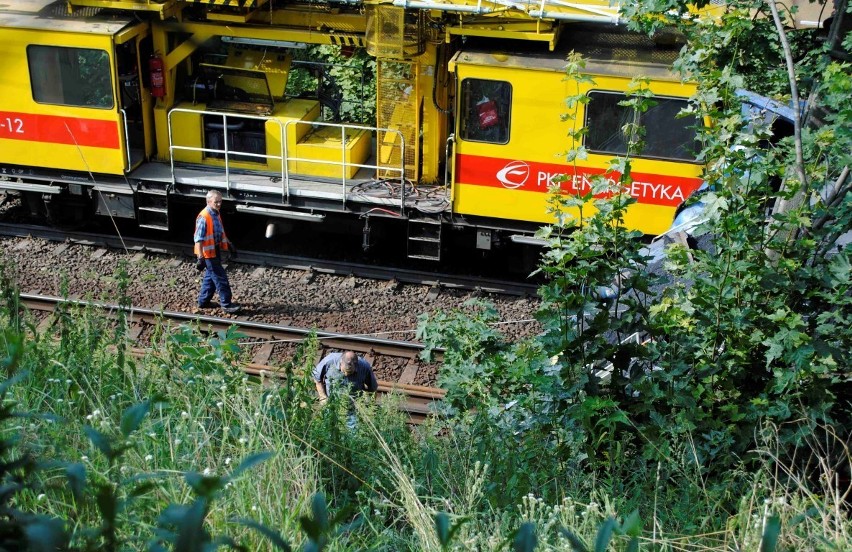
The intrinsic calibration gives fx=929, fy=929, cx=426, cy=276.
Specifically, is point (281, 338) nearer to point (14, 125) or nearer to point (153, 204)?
point (153, 204)

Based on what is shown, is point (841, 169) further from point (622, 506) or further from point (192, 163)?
point (192, 163)

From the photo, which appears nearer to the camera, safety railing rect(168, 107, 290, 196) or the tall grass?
the tall grass

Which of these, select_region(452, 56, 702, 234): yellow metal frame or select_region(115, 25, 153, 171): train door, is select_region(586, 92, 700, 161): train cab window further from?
select_region(115, 25, 153, 171): train door

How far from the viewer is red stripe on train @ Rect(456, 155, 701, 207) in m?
9.88

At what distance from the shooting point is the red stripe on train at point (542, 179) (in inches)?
389

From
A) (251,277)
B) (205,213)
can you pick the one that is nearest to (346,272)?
(251,277)

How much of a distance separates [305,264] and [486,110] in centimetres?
290

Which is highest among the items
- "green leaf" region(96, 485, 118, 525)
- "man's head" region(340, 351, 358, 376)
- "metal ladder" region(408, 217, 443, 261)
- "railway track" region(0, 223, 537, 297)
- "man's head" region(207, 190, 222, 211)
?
"green leaf" region(96, 485, 118, 525)

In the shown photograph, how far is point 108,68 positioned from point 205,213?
223cm

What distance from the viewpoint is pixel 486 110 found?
33.0 ft

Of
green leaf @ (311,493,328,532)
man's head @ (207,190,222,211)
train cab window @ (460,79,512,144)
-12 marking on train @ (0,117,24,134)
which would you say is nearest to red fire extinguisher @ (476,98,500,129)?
train cab window @ (460,79,512,144)

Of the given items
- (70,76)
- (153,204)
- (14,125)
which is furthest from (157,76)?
(14,125)

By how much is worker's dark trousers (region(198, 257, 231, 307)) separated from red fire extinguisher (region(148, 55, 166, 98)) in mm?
2765

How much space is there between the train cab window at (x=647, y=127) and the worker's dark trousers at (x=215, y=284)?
4.20 meters
